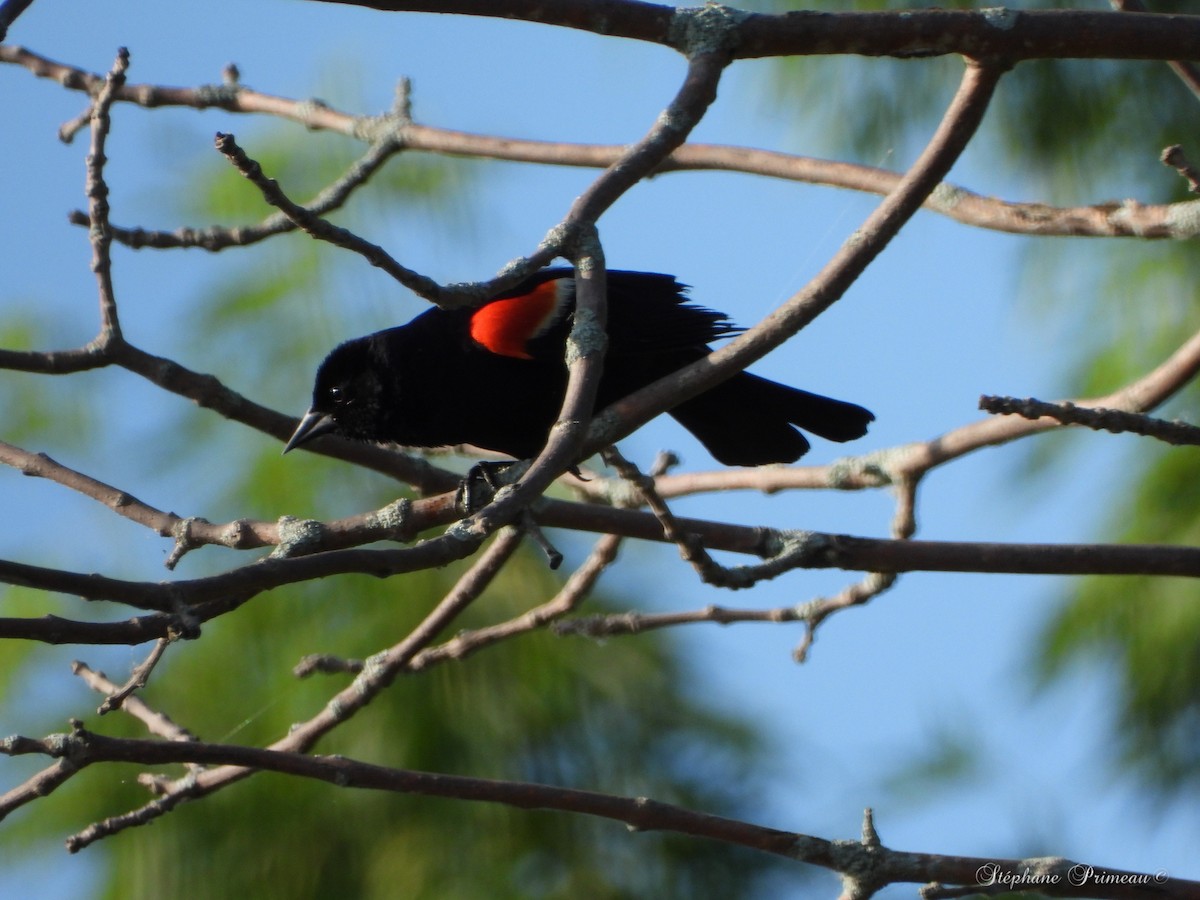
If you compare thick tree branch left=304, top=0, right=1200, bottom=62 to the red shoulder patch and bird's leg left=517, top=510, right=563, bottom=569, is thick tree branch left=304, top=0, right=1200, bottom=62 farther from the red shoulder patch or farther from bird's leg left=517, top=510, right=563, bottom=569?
the red shoulder patch

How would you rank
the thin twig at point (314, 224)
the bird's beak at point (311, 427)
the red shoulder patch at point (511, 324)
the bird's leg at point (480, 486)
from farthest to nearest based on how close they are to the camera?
the red shoulder patch at point (511, 324) < the bird's beak at point (311, 427) < the bird's leg at point (480, 486) < the thin twig at point (314, 224)

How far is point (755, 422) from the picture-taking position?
2934 mm

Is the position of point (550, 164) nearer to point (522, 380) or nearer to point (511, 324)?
point (511, 324)

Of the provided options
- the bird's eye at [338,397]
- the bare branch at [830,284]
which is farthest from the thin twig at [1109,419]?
the bird's eye at [338,397]

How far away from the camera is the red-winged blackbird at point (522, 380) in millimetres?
2805

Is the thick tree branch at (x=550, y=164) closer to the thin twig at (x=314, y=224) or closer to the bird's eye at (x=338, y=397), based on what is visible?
the bird's eye at (x=338, y=397)

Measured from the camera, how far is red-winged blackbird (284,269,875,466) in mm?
2805

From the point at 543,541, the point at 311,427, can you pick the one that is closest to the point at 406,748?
the point at 311,427

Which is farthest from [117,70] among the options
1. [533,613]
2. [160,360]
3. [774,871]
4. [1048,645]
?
[1048,645]

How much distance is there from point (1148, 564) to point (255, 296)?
105 inches

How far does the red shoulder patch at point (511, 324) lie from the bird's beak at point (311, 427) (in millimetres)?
338

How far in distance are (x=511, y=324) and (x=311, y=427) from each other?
45 cm

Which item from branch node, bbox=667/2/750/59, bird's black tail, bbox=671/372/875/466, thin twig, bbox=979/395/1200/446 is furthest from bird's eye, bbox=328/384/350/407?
thin twig, bbox=979/395/1200/446

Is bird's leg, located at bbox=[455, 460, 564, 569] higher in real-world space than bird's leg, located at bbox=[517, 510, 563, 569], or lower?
higher
